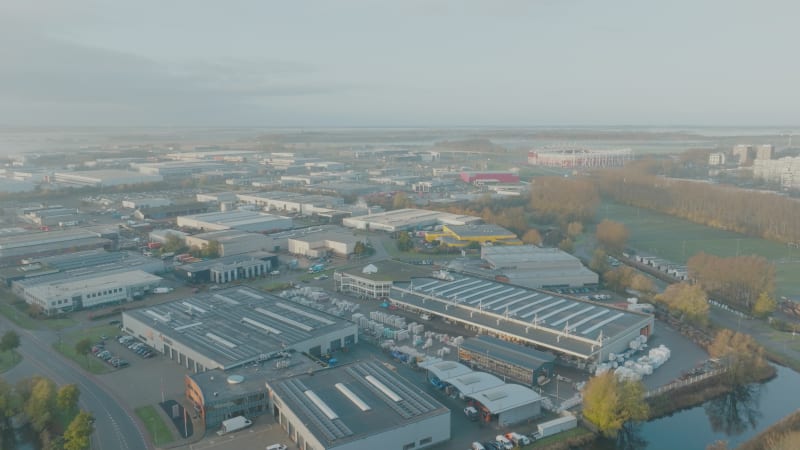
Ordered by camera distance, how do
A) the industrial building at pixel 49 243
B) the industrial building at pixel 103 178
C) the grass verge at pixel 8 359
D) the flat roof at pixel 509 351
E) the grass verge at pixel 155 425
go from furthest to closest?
the industrial building at pixel 103 178, the industrial building at pixel 49 243, the grass verge at pixel 8 359, the flat roof at pixel 509 351, the grass verge at pixel 155 425

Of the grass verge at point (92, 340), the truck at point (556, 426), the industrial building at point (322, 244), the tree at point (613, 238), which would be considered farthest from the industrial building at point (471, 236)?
the truck at point (556, 426)

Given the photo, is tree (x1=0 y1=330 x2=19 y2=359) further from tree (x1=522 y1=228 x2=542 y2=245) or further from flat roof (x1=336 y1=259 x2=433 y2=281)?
tree (x1=522 y1=228 x2=542 y2=245)

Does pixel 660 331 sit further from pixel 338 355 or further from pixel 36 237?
pixel 36 237

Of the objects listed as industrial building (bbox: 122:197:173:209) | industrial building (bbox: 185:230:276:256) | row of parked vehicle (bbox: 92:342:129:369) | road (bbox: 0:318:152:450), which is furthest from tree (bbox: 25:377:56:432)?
industrial building (bbox: 122:197:173:209)

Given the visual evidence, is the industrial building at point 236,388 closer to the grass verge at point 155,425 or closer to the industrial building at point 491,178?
the grass verge at point 155,425

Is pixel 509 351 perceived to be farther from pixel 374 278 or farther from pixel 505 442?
pixel 374 278

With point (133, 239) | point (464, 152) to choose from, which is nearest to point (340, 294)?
point (133, 239)
